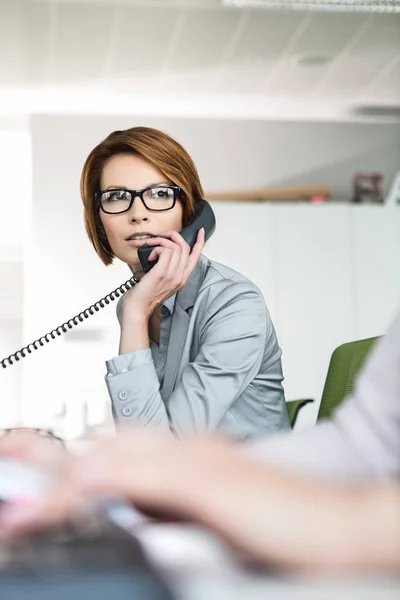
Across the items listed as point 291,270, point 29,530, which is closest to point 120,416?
point 29,530

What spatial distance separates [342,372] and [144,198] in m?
0.49

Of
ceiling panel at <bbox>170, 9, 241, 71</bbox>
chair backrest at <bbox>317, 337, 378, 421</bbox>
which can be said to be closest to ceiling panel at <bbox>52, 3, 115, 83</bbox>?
ceiling panel at <bbox>170, 9, 241, 71</bbox>

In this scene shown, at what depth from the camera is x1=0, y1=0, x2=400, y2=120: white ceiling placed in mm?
4129

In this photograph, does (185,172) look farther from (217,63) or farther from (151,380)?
(217,63)

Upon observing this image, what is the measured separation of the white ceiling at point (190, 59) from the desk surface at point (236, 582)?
4.11 m

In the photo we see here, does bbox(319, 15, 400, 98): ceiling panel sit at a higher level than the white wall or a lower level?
higher

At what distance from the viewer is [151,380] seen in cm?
114

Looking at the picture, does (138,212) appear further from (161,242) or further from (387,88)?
(387,88)

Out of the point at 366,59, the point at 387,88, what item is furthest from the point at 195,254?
the point at 387,88

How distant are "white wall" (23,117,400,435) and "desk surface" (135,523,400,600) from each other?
400 cm

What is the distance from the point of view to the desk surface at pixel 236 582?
5.6 inches

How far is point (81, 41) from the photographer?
4.33 meters

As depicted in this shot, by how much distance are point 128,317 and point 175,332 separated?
0.10 meters

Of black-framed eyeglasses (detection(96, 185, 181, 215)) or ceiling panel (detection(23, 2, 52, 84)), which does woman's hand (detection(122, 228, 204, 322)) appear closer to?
black-framed eyeglasses (detection(96, 185, 181, 215))
